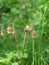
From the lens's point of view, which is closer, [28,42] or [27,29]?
[27,29]

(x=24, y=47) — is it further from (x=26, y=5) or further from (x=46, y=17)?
(x=26, y=5)

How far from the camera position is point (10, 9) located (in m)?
3.51

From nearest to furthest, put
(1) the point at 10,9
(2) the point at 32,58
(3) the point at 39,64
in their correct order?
(3) the point at 39,64
(2) the point at 32,58
(1) the point at 10,9

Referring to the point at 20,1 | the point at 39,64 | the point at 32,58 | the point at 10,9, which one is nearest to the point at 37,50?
the point at 32,58

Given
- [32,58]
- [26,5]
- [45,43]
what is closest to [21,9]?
[26,5]

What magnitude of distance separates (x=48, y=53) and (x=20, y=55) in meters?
0.25

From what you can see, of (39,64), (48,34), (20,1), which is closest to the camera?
(39,64)

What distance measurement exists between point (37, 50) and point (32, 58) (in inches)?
3.5

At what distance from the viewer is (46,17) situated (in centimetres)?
255

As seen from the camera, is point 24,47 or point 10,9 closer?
point 24,47

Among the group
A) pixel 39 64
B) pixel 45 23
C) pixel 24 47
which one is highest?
pixel 45 23

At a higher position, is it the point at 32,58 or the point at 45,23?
the point at 45,23

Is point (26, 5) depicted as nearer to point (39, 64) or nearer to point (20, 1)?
point (20, 1)

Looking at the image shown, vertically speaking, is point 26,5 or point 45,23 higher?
point 26,5
